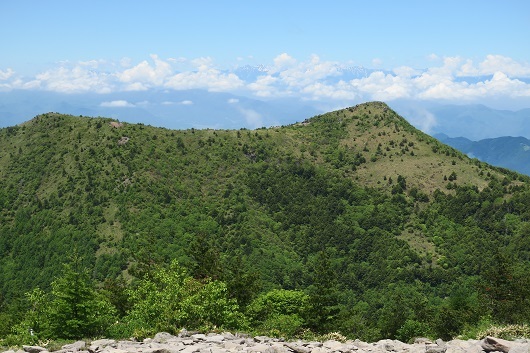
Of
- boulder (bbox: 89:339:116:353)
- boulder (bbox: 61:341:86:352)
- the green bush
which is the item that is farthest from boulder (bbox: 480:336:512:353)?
boulder (bbox: 61:341:86:352)

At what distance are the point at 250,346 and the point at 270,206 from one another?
95184mm

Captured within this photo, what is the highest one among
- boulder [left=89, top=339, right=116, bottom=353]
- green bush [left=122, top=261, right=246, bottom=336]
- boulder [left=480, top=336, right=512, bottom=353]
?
boulder [left=480, top=336, right=512, bottom=353]

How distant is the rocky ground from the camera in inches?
838

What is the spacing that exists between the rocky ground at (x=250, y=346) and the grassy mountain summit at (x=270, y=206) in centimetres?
5239

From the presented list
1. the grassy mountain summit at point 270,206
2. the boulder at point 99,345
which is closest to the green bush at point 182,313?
the boulder at point 99,345

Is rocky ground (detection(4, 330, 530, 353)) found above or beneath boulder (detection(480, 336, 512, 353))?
beneath

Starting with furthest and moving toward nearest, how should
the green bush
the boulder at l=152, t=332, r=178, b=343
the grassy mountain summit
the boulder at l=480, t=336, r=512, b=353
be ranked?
the grassy mountain summit → the green bush → the boulder at l=152, t=332, r=178, b=343 → the boulder at l=480, t=336, r=512, b=353

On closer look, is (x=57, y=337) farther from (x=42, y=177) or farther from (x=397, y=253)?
(x=42, y=177)

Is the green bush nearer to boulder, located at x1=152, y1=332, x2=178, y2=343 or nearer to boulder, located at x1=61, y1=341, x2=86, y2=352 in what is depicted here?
boulder, located at x1=152, y1=332, x2=178, y2=343

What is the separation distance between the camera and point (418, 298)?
85.9 meters

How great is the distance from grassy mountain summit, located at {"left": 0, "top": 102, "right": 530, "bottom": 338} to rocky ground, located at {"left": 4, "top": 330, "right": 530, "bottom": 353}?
2063 inches

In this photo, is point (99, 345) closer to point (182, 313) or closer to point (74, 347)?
point (74, 347)

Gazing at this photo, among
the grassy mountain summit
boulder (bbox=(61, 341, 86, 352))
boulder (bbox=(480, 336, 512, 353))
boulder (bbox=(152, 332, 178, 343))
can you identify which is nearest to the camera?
boulder (bbox=(480, 336, 512, 353))

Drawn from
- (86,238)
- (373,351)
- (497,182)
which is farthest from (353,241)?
(373,351)
